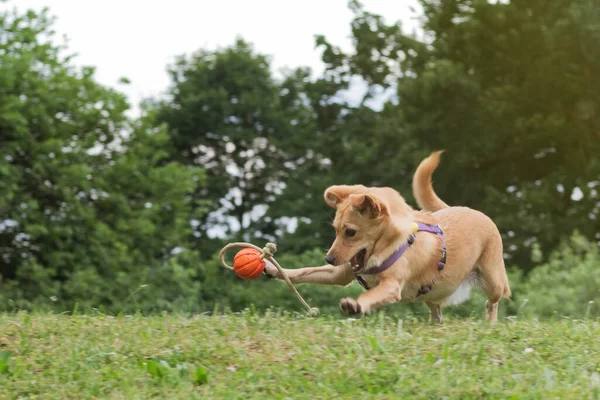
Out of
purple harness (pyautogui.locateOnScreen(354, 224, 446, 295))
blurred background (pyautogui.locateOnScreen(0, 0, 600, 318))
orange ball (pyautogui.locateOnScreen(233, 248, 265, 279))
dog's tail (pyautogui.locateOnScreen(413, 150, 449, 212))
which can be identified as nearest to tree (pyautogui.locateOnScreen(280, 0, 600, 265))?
blurred background (pyautogui.locateOnScreen(0, 0, 600, 318))

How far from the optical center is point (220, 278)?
29.4 meters

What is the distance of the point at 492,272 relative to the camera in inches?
320

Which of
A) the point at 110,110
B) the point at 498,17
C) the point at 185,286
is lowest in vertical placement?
the point at 185,286

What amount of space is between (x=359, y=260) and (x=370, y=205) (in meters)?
0.52

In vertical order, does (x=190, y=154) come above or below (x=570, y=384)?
above

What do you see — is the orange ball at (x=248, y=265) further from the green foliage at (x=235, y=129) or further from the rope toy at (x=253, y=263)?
the green foliage at (x=235, y=129)

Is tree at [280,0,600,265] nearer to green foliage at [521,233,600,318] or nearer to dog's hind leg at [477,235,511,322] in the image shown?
green foliage at [521,233,600,318]

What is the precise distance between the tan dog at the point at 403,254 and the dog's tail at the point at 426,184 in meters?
0.48

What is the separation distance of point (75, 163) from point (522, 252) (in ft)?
50.1

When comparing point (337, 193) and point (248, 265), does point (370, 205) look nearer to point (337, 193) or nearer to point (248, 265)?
point (337, 193)

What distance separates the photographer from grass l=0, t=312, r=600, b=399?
17.0 feet

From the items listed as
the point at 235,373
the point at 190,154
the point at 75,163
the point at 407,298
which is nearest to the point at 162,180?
the point at 75,163

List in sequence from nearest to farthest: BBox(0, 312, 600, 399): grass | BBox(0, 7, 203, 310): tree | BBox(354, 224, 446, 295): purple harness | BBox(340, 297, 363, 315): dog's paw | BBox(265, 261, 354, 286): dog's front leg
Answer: BBox(0, 312, 600, 399): grass
BBox(340, 297, 363, 315): dog's paw
BBox(354, 224, 446, 295): purple harness
BBox(265, 261, 354, 286): dog's front leg
BBox(0, 7, 203, 310): tree

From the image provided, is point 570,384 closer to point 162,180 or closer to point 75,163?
point 75,163
